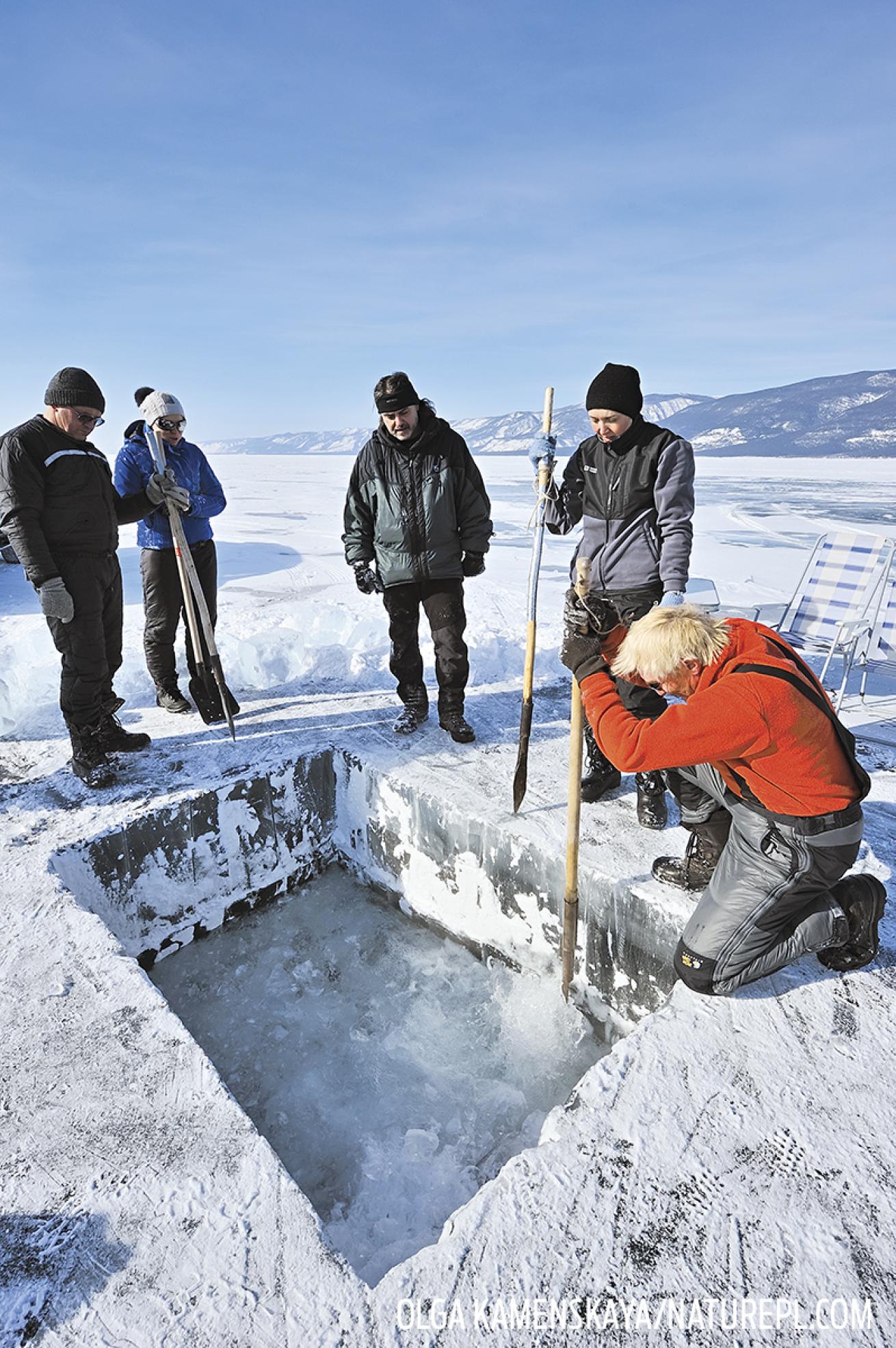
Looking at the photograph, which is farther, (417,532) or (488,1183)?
(417,532)

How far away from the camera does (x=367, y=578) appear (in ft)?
12.1

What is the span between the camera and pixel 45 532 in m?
3.08

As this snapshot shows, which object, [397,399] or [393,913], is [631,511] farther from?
[393,913]

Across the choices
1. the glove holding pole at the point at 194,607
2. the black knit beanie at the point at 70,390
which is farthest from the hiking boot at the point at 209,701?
the black knit beanie at the point at 70,390

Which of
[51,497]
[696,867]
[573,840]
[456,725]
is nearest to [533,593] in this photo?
[456,725]

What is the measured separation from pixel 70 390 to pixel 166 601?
4.22 feet

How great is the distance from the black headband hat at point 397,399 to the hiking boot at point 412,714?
1567mm

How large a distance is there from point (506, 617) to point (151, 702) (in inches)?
129

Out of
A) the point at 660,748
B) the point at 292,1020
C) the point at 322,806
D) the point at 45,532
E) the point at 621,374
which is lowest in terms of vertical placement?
the point at 292,1020

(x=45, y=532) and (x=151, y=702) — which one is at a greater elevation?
(x=45, y=532)

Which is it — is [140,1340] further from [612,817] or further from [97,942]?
[612,817]

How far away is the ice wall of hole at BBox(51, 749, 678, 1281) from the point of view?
7.38 ft

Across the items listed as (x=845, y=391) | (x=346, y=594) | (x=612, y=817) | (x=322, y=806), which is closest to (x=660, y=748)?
(x=612, y=817)

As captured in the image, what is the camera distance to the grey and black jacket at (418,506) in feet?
11.3
